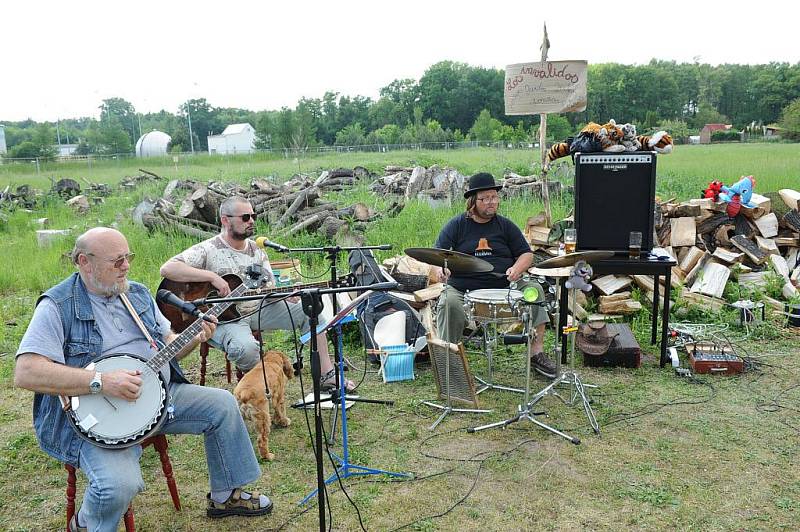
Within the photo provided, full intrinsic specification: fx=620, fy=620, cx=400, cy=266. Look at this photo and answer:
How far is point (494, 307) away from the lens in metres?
4.47

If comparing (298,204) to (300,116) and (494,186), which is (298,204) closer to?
(494,186)

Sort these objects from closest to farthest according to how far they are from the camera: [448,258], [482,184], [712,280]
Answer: [448,258]
[482,184]
[712,280]

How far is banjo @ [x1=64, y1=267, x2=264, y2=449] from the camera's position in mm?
2840

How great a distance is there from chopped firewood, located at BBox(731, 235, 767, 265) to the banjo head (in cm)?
695

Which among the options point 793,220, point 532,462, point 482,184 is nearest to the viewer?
point 532,462

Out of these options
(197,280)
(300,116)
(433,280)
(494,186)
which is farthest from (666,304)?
(300,116)

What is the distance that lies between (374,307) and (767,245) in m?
4.98

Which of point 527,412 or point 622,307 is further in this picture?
point 622,307

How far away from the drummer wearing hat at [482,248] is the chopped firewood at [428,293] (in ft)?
2.87

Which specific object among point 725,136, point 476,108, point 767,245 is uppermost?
point 476,108

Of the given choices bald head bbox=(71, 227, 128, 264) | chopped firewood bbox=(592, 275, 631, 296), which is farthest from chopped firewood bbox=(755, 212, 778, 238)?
bald head bbox=(71, 227, 128, 264)

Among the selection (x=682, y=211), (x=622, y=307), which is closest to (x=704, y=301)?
(x=622, y=307)

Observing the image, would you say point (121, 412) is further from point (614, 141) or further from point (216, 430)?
point (614, 141)

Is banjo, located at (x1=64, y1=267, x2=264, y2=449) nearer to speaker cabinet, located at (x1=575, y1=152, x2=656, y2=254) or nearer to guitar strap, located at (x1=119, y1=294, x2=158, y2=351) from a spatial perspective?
guitar strap, located at (x1=119, y1=294, x2=158, y2=351)
